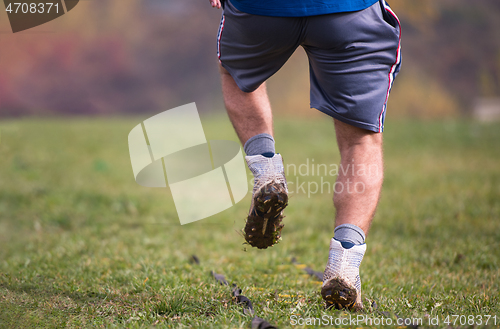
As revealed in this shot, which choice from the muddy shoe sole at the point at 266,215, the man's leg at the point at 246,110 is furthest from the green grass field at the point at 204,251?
the man's leg at the point at 246,110

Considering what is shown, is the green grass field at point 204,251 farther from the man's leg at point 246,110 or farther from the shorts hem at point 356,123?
the shorts hem at point 356,123

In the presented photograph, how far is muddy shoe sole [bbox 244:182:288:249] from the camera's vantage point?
171 cm

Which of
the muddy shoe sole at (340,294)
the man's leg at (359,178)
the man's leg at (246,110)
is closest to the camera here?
the muddy shoe sole at (340,294)

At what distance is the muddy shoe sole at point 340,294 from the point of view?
166cm

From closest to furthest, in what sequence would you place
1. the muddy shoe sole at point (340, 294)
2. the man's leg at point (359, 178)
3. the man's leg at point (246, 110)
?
the muddy shoe sole at point (340, 294), the man's leg at point (359, 178), the man's leg at point (246, 110)

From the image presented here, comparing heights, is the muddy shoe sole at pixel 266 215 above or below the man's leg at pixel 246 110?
below

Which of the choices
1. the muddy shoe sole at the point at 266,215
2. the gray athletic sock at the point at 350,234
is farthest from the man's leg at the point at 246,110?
the gray athletic sock at the point at 350,234

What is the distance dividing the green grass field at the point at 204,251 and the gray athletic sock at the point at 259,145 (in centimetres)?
46

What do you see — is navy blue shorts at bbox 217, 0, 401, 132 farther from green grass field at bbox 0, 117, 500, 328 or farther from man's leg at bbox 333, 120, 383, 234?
Answer: green grass field at bbox 0, 117, 500, 328

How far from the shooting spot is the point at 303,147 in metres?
8.05

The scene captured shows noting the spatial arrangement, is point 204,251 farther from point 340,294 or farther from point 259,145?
point 340,294

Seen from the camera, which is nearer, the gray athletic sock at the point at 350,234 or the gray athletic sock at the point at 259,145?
the gray athletic sock at the point at 350,234

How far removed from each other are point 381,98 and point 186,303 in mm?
1151

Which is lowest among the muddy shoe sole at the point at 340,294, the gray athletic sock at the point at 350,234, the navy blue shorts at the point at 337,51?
the muddy shoe sole at the point at 340,294
